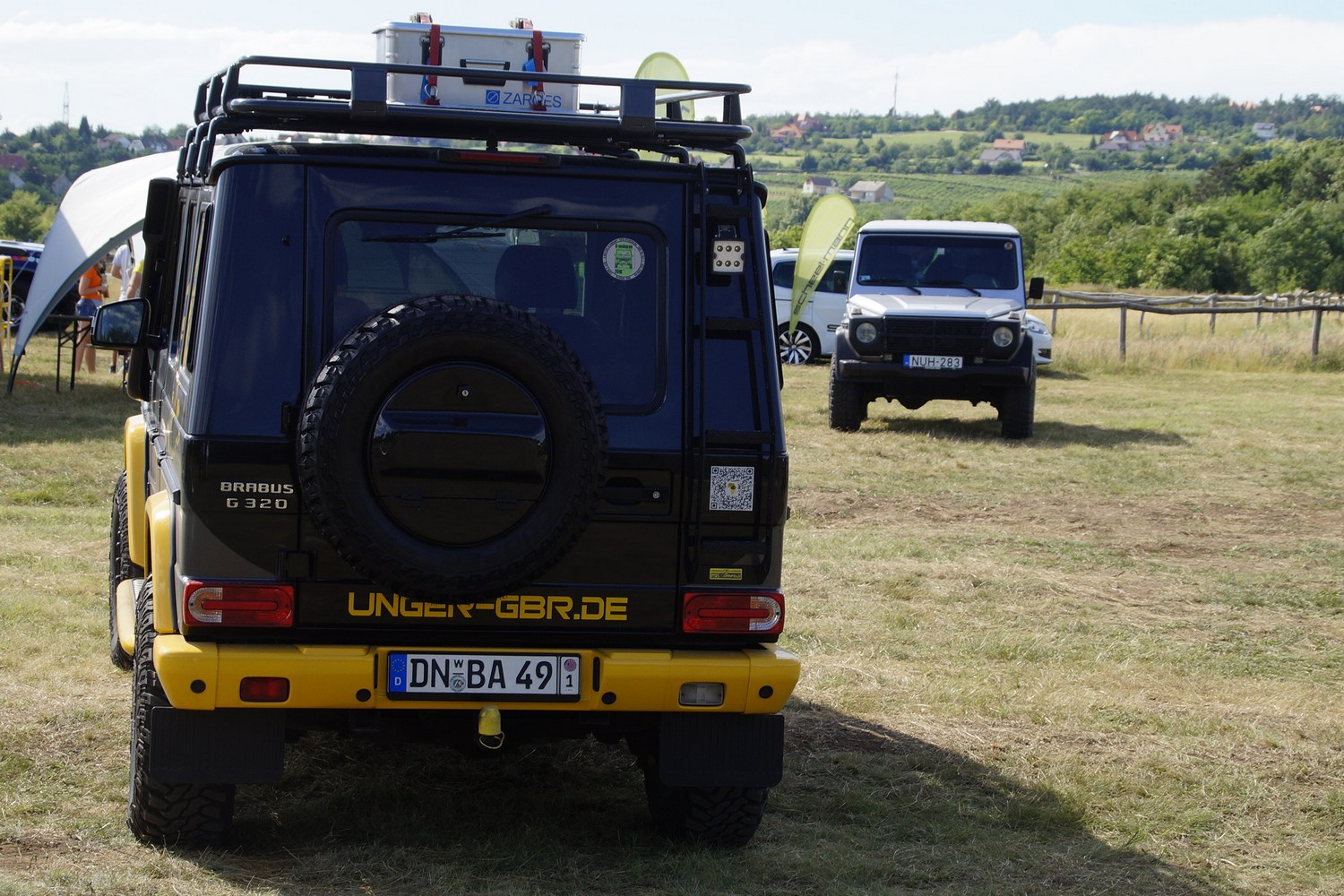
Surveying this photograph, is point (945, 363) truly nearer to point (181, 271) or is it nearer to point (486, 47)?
point (486, 47)

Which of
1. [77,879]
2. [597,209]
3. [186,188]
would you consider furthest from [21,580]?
[597,209]

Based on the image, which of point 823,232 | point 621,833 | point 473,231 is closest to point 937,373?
point 823,232

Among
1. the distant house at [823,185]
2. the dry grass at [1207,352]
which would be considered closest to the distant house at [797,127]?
the distant house at [823,185]

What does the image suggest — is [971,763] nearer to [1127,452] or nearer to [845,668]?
[845,668]

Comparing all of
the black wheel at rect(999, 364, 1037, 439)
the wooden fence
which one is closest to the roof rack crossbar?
the black wheel at rect(999, 364, 1037, 439)

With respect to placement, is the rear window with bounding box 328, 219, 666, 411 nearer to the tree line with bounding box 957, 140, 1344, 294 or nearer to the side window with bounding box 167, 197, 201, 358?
the side window with bounding box 167, 197, 201, 358

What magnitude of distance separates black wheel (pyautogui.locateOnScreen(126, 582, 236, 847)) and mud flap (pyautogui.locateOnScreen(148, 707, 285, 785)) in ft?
0.41

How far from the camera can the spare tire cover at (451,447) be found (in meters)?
3.52

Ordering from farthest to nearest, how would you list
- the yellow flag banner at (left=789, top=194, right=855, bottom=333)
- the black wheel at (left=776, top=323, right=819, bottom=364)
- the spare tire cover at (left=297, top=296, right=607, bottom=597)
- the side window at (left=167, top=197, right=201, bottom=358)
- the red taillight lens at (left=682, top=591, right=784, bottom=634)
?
the black wheel at (left=776, top=323, right=819, bottom=364) < the yellow flag banner at (left=789, top=194, right=855, bottom=333) < the side window at (left=167, top=197, right=201, bottom=358) < the red taillight lens at (left=682, top=591, right=784, bottom=634) < the spare tire cover at (left=297, top=296, right=607, bottom=597)

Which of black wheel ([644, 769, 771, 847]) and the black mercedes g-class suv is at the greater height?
the black mercedes g-class suv

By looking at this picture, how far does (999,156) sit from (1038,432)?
159 meters

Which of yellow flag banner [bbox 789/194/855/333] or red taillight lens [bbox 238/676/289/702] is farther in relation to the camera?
yellow flag banner [bbox 789/194/855/333]

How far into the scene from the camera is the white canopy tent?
15797mm

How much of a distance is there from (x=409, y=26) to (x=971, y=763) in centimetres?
552
